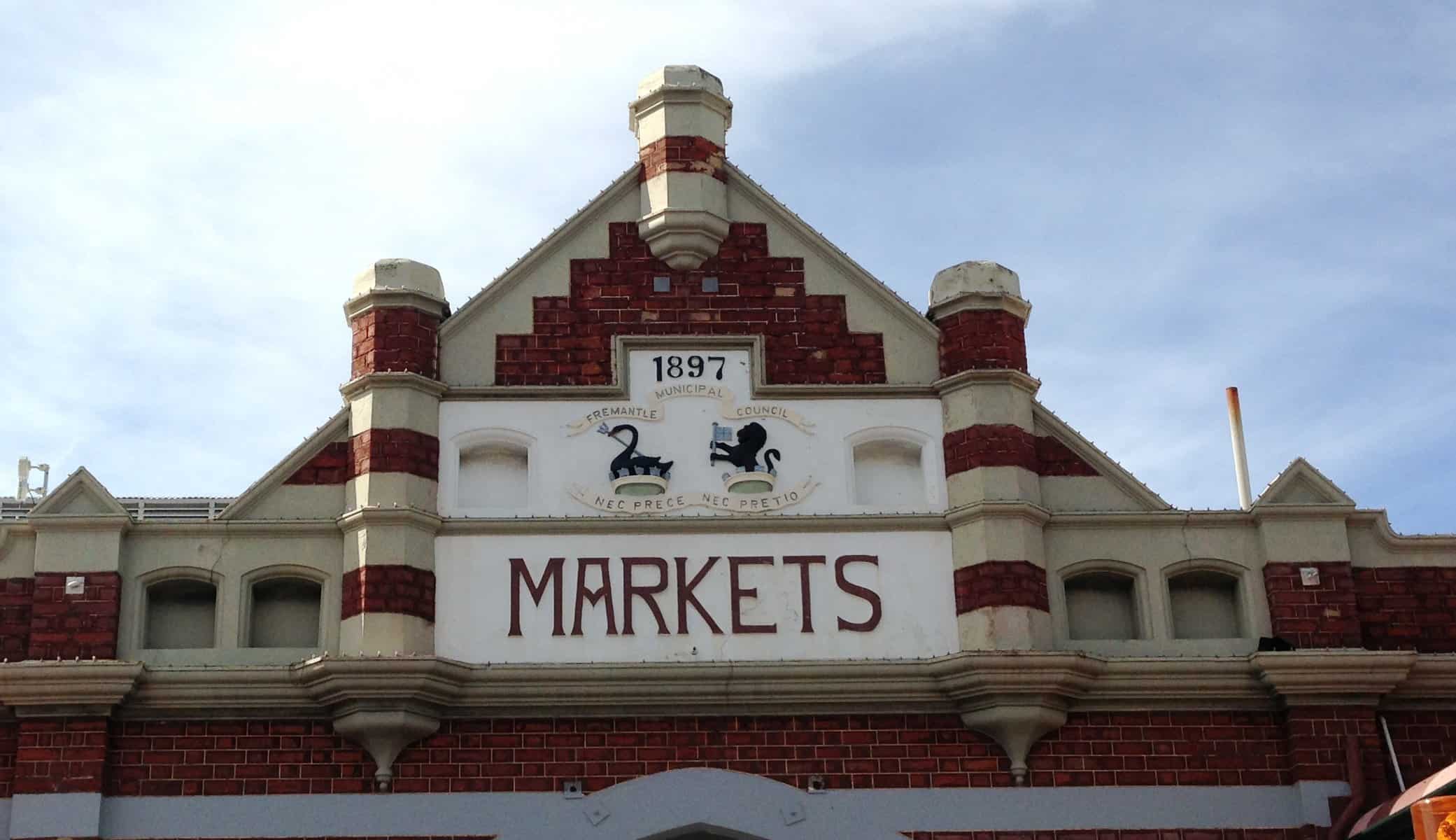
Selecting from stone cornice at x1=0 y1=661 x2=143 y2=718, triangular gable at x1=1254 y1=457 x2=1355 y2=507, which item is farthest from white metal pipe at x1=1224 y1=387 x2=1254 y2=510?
stone cornice at x1=0 y1=661 x2=143 y2=718

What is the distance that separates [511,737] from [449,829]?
1.04 metres

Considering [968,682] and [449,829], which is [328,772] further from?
[968,682]

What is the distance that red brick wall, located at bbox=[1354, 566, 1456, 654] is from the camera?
20391 mm

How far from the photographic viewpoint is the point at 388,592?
19.5 metres

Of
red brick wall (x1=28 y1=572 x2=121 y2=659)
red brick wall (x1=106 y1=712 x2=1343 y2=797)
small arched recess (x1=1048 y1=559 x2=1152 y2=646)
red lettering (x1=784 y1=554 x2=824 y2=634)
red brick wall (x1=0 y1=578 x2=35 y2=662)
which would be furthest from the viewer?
small arched recess (x1=1048 y1=559 x2=1152 y2=646)

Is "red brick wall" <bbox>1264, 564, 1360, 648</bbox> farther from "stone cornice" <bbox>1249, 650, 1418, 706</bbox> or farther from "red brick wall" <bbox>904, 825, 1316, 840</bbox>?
"red brick wall" <bbox>904, 825, 1316, 840</bbox>

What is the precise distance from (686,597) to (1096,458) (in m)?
4.46

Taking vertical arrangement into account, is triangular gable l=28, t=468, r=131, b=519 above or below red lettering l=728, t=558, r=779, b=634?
above

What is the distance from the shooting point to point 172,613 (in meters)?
20.2

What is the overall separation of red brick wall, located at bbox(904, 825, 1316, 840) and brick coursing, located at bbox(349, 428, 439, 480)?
232 inches

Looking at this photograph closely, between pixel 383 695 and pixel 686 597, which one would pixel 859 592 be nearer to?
pixel 686 597

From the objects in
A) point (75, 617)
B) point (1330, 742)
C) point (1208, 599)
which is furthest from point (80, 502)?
point (1330, 742)

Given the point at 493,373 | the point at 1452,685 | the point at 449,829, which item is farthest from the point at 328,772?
the point at 1452,685

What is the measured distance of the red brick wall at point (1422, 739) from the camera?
19844 mm
